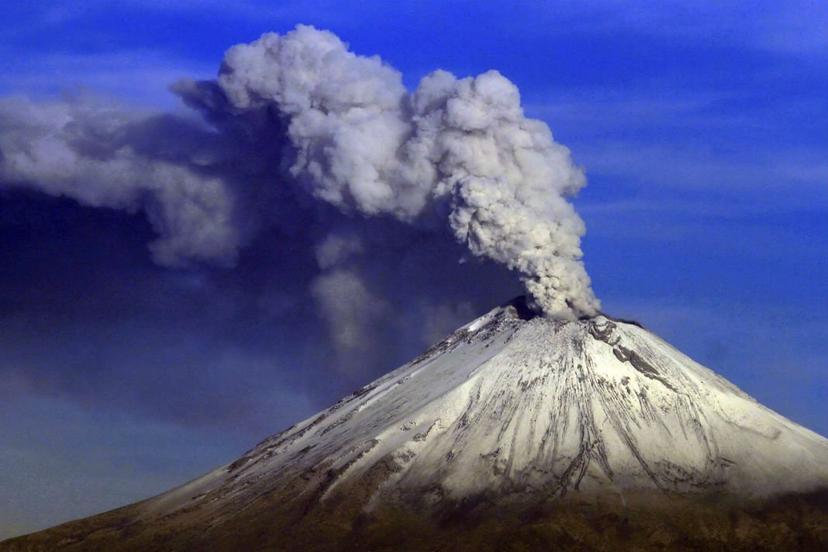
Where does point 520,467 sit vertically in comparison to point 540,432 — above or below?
below

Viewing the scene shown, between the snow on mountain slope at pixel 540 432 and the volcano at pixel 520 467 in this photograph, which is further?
the snow on mountain slope at pixel 540 432

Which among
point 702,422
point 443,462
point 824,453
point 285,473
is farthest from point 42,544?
point 824,453

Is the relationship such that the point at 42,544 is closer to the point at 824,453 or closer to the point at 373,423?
the point at 373,423

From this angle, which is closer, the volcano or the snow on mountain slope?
the volcano

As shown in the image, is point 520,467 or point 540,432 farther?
point 540,432
